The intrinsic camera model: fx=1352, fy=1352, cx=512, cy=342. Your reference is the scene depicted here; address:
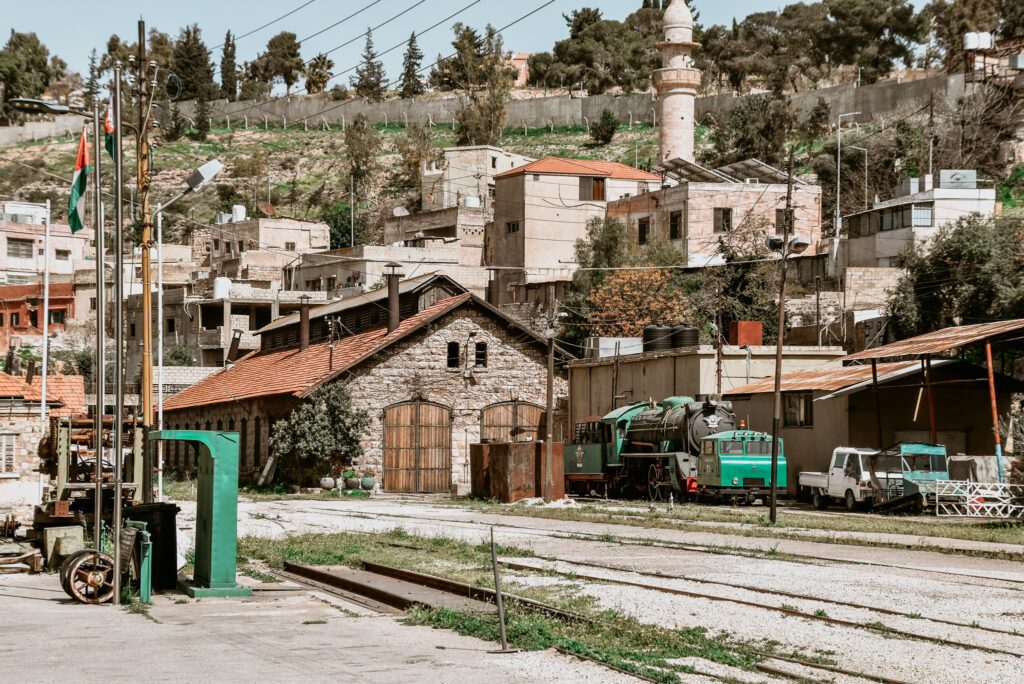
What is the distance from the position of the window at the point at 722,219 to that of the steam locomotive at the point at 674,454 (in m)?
34.2

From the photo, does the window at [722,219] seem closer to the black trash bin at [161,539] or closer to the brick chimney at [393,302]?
the brick chimney at [393,302]

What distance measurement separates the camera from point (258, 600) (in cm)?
1631

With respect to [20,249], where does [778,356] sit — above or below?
below

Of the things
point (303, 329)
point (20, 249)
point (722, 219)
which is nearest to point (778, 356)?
point (303, 329)

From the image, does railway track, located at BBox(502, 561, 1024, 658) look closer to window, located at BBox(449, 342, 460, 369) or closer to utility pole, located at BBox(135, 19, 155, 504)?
utility pole, located at BBox(135, 19, 155, 504)

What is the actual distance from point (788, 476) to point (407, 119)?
378ft

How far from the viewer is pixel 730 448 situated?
36.2 m

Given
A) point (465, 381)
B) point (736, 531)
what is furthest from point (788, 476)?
point (736, 531)

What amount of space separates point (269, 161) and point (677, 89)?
2501 inches

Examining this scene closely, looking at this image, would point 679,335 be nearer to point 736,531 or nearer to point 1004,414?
point 1004,414

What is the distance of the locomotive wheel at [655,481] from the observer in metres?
39.3

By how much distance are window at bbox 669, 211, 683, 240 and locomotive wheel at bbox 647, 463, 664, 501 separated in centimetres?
3808

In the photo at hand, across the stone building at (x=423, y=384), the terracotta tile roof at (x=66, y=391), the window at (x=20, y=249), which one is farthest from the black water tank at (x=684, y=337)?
the window at (x=20, y=249)

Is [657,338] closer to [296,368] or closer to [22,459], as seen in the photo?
[296,368]
